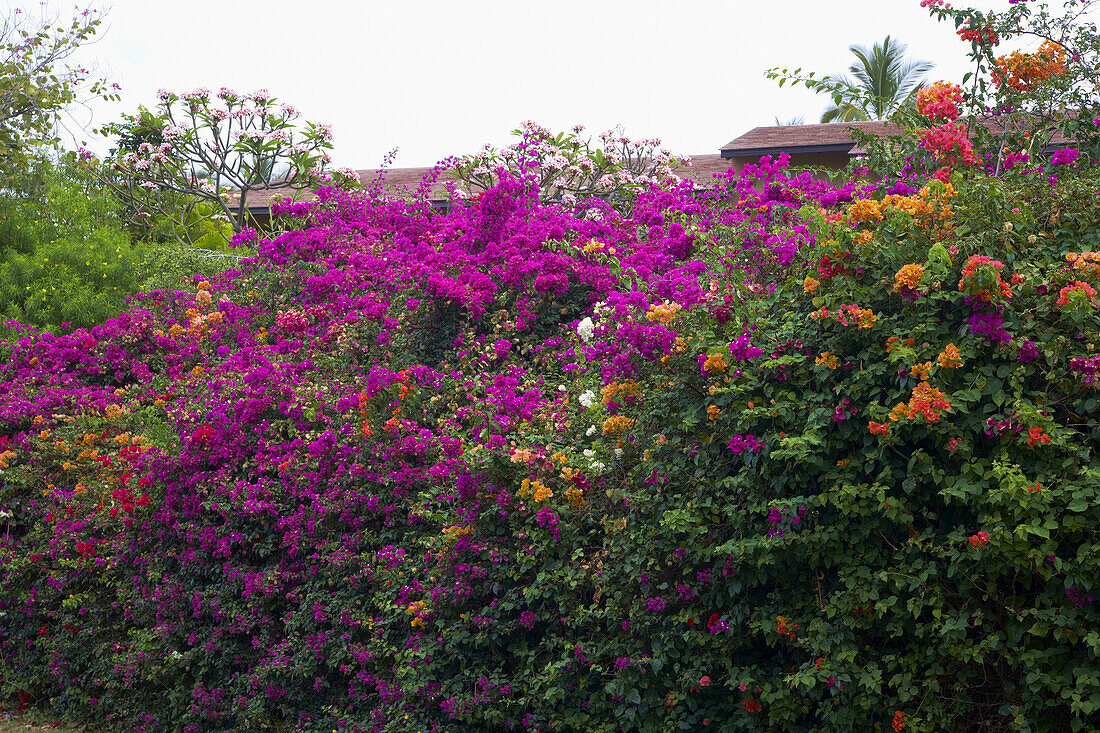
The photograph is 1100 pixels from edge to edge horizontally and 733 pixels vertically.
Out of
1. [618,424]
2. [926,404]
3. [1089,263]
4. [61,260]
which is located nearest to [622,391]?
[618,424]

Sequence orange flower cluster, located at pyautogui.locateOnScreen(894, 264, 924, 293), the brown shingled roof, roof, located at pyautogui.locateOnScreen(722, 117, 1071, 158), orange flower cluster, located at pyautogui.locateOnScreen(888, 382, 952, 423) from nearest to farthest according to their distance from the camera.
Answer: orange flower cluster, located at pyautogui.locateOnScreen(888, 382, 952, 423) → orange flower cluster, located at pyautogui.locateOnScreen(894, 264, 924, 293) → roof, located at pyautogui.locateOnScreen(722, 117, 1071, 158) → the brown shingled roof

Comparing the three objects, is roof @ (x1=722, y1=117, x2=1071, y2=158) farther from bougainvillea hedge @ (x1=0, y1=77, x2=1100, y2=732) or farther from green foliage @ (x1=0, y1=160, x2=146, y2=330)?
green foliage @ (x1=0, y1=160, x2=146, y2=330)

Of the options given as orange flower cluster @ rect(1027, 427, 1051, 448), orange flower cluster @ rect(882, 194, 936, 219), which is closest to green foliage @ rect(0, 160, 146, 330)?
orange flower cluster @ rect(882, 194, 936, 219)

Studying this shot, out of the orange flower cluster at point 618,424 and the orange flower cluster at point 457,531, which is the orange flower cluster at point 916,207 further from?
the orange flower cluster at point 457,531

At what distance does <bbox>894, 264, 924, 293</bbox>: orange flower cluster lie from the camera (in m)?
3.07

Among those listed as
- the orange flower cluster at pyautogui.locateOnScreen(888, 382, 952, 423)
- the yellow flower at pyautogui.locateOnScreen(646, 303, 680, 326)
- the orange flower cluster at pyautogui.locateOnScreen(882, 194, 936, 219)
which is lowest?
the orange flower cluster at pyautogui.locateOnScreen(888, 382, 952, 423)

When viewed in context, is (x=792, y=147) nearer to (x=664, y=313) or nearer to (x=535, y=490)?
(x=664, y=313)

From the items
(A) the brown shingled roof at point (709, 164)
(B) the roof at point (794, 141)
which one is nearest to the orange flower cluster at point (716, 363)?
(B) the roof at point (794, 141)

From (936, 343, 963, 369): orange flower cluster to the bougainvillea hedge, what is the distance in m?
0.01

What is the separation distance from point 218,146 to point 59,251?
3.90 meters

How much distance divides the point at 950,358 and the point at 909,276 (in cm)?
34

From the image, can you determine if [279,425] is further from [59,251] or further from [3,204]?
[3,204]

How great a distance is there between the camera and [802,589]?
3.20m

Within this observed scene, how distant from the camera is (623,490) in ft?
12.2
